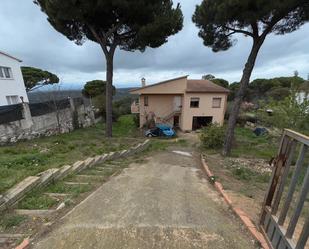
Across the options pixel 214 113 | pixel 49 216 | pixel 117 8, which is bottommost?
pixel 214 113

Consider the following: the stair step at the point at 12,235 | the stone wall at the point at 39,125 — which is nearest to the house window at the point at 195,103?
the stone wall at the point at 39,125

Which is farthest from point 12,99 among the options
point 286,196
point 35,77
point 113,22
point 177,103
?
point 286,196

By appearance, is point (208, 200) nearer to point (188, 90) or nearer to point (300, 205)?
point (300, 205)

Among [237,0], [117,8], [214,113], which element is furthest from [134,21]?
[214,113]

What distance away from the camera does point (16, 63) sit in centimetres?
1666

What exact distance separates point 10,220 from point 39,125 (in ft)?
31.8

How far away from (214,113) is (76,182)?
20256mm

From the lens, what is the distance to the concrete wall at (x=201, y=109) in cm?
2183

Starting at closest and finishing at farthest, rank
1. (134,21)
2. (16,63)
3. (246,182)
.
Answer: (246,182) → (134,21) → (16,63)

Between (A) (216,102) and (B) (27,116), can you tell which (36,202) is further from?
(A) (216,102)

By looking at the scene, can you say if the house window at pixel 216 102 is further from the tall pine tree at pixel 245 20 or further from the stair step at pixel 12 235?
the stair step at pixel 12 235

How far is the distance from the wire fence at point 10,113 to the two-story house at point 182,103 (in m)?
13.1

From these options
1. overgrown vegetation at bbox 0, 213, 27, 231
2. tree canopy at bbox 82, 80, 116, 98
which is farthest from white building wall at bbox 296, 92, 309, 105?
tree canopy at bbox 82, 80, 116, 98

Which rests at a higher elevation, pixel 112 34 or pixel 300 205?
pixel 112 34
